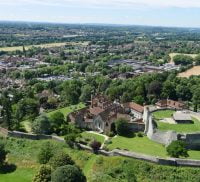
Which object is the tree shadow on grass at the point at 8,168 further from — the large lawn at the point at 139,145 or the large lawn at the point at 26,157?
the large lawn at the point at 139,145

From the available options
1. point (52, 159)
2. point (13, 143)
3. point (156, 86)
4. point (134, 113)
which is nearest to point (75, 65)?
point (156, 86)

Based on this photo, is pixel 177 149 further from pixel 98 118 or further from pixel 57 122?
pixel 57 122

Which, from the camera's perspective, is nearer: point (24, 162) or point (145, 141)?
point (24, 162)

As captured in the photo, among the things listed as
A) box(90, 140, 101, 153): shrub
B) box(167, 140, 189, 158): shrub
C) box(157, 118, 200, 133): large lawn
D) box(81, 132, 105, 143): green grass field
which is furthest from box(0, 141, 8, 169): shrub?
box(157, 118, 200, 133): large lawn

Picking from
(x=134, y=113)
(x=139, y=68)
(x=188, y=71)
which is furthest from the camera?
(x=139, y=68)

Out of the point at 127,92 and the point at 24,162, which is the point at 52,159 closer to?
the point at 24,162

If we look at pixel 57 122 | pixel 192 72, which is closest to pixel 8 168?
pixel 57 122
